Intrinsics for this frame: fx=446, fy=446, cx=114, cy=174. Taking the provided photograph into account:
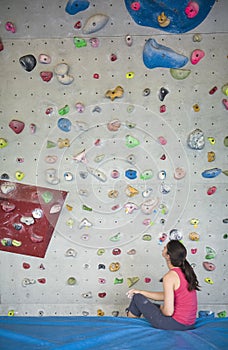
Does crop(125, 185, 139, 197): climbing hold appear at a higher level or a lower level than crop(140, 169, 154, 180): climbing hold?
lower

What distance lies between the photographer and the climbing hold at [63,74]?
335cm

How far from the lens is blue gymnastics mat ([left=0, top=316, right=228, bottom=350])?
265 centimetres

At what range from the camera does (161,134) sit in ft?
11.2

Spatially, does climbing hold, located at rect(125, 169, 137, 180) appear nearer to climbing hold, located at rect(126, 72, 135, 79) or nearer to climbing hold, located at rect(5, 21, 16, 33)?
climbing hold, located at rect(126, 72, 135, 79)

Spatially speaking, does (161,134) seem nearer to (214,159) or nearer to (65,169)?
(214,159)

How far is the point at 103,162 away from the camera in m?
3.45

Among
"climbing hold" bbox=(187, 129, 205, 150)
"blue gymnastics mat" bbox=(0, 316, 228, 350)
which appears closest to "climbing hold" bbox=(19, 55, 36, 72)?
"climbing hold" bbox=(187, 129, 205, 150)

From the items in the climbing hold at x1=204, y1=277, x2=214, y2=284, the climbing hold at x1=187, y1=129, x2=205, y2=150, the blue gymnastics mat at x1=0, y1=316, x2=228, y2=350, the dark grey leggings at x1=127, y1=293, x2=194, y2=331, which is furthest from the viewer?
the climbing hold at x1=204, y1=277, x2=214, y2=284

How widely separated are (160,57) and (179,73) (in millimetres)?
187

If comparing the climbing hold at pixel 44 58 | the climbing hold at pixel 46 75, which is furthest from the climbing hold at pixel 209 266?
the climbing hold at pixel 44 58

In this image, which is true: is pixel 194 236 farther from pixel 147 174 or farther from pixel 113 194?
pixel 113 194

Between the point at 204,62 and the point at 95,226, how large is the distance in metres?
1.50

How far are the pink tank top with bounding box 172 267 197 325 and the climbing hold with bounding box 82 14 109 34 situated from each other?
1871 mm

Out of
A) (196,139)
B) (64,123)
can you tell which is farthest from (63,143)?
(196,139)
